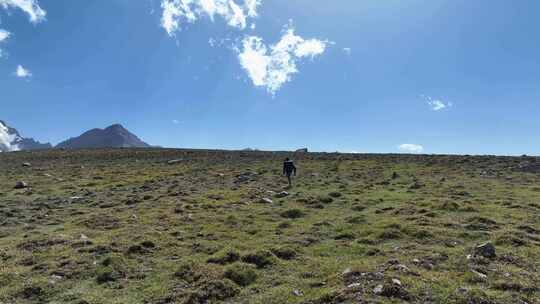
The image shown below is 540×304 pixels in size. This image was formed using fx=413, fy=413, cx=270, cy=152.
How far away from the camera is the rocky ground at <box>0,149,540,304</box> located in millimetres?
10898

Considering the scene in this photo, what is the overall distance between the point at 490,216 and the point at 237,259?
13.1 meters

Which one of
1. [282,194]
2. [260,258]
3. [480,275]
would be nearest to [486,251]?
[480,275]

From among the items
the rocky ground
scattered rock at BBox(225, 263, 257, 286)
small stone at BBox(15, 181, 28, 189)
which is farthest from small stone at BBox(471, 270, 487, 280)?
small stone at BBox(15, 181, 28, 189)

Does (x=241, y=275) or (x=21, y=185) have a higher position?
(x=21, y=185)

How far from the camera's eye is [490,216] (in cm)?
1983

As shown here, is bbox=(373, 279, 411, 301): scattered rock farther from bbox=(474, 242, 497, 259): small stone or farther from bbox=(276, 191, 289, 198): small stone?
bbox=(276, 191, 289, 198): small stone

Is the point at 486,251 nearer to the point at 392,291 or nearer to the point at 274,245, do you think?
the point at 392,291

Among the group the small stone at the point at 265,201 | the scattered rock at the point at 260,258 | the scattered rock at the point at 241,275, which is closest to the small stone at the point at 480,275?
the scattered rock at the point at 260,258

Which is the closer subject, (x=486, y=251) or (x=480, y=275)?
(x=480, y=275)

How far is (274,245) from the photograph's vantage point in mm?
15422

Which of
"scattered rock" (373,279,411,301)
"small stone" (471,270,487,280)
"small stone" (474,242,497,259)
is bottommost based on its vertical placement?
"scattered rock" (373,279,411,301)

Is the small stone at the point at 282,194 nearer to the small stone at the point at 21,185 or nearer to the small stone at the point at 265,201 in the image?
the small stone at the point at 265,201

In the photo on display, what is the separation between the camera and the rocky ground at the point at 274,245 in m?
10.9

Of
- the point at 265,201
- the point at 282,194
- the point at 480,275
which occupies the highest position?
the point at 282,194
